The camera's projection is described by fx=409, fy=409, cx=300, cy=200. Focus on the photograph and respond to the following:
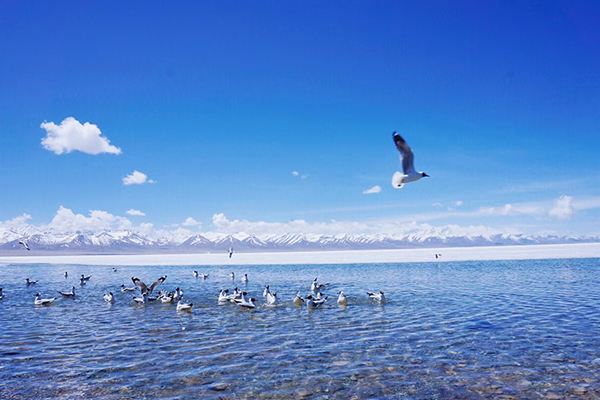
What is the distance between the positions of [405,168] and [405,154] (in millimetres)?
478

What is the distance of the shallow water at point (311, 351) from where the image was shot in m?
8.20

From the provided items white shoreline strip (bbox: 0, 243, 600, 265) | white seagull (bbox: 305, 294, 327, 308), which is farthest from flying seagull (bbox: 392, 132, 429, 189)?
white shoreline strip (bbox: 0, 243, 600, 265)

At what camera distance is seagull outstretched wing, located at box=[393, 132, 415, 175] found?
10.9 metres

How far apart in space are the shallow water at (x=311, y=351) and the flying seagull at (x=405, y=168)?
459 cm

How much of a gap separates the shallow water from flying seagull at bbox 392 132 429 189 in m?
4.59

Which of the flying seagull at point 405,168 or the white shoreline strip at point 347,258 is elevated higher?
the flying seagull at point 405,168

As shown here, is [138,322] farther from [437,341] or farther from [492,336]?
[492,336]

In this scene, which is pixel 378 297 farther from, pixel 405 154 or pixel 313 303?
pixel 405 154

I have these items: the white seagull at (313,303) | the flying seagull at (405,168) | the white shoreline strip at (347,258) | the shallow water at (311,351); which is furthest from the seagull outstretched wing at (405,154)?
the white shoreline strip at (347,258)

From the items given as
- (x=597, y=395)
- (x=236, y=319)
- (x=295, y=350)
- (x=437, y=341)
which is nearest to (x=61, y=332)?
(x=236, y=319)

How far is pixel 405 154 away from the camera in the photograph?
11195 mm

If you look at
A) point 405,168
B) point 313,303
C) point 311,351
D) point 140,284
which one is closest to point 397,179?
point 405,168

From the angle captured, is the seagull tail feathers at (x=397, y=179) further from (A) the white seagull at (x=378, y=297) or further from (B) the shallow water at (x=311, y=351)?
(A) the white seagull at (x=378, y=297)

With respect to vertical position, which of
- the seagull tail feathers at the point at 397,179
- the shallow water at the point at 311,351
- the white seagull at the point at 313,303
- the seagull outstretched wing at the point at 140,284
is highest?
the seagull tail feathers at the point at 397,179
